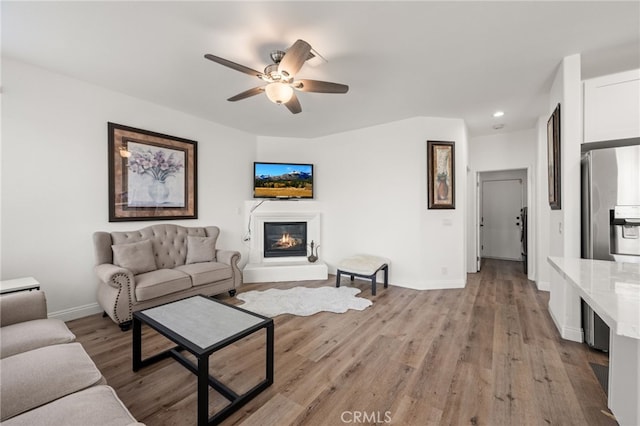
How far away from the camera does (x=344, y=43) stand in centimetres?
220

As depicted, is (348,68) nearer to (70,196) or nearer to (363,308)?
(363,308)

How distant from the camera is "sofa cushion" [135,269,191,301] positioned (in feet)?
8.88

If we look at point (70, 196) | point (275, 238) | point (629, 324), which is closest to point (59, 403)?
point (629, 324)

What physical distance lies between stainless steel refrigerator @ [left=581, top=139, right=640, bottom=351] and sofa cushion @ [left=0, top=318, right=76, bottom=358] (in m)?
3.94

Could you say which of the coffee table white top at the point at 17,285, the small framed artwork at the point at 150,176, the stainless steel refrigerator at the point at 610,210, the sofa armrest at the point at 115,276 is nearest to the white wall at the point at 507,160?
the stainless steel refrigerator at the point at 610,210

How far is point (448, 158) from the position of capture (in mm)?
4059

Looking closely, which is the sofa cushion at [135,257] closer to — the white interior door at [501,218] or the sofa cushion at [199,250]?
the sofa cushion at [199,250]

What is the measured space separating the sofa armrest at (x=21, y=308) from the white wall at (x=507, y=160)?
226 inches

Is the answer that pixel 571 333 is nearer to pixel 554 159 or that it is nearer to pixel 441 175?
pixel 554 159

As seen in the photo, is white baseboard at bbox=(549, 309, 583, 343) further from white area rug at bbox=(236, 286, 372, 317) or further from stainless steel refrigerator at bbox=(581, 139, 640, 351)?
white area rug at bbox=(236, 286, 372, 317)

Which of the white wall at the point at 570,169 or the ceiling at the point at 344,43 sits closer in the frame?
the ceiling at the point at 344,43

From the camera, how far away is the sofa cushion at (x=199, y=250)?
3574mm

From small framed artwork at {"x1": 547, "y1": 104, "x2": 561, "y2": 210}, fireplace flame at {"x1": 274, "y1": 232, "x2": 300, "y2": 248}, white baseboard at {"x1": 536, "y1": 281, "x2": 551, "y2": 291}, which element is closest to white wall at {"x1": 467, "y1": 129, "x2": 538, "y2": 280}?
white baseboard at {"x1": 536, "y1": 281, "x2": 551, "y2": 291}

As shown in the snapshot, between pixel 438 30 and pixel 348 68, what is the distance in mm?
845
